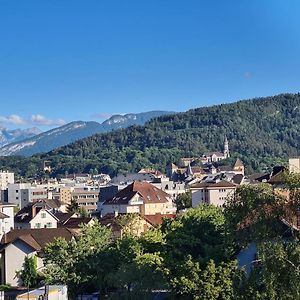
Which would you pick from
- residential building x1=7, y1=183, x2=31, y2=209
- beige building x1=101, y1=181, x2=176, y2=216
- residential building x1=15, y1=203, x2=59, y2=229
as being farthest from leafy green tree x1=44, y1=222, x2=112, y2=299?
residential building x1=7, y1=183, x2=31, y2=209

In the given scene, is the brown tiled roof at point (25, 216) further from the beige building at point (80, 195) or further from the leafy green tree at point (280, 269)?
the beige building at point (80, 195)

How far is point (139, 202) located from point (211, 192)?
10.7 meters

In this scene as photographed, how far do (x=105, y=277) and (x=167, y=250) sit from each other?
3.14 metres

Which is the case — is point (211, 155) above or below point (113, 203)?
above

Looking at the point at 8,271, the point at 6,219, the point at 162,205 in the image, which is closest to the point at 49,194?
the point at 162,205

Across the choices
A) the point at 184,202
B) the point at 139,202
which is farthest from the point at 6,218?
the point at 184,202

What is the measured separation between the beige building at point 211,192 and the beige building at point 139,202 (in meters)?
4.46

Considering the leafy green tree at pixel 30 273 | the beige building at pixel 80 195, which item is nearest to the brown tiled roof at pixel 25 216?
the leafy green tree at pixel 30 273

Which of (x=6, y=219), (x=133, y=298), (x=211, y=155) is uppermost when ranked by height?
(x=211, y=155)

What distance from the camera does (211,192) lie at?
242 ft

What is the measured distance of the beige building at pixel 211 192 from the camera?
73.5 metres

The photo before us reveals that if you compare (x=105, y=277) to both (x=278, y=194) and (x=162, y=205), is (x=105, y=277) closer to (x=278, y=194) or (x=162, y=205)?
(x=278, y=194)

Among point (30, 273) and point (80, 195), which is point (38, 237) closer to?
point (30, 273)

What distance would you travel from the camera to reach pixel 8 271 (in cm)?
3769
